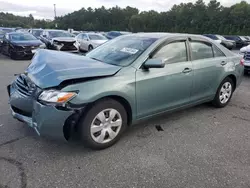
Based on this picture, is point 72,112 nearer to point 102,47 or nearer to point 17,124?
point 17,124

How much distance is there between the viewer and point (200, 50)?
4.14 metres

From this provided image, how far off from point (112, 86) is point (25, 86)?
119cm

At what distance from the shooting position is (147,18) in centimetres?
6100

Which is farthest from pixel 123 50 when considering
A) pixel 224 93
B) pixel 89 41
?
pixel 89 41

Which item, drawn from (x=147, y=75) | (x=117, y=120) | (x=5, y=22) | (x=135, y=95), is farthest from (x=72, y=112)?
(x=5, y=22)

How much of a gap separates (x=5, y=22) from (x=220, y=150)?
76840mm

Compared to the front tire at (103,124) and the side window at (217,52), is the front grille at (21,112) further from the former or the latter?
the side window at (217,52)

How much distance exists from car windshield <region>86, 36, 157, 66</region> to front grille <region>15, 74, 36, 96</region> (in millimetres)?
1113

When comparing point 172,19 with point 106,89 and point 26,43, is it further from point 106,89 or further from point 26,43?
point 106,89

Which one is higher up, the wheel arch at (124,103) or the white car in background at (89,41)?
the white car in background at (89,41)

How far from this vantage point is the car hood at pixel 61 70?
272cm

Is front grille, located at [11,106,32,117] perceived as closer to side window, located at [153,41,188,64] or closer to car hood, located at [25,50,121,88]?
car hood, located at [25,50,121,88]

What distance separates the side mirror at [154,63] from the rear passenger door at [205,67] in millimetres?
994

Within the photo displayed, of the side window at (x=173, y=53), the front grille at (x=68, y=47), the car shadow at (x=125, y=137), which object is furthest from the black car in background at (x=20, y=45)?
the side window at (x=173, y=53)
